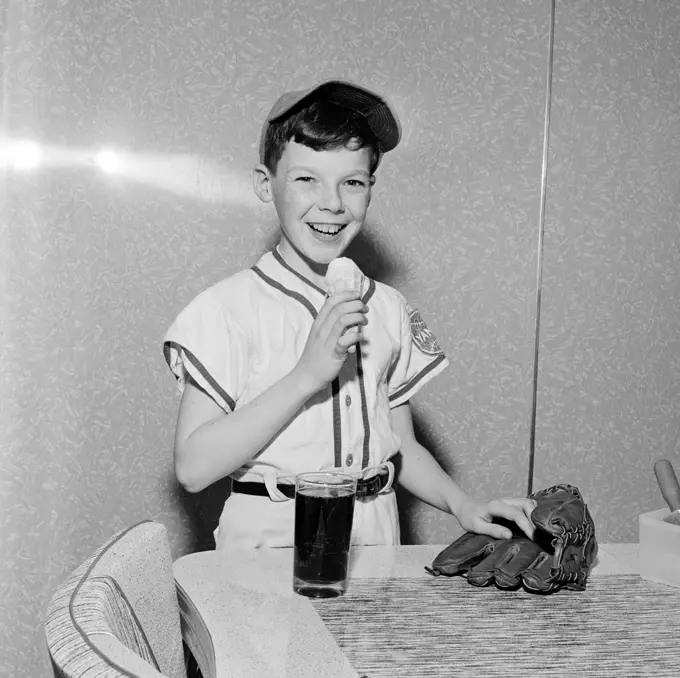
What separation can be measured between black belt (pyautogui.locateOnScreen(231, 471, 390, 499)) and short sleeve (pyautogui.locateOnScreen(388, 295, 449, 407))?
206 mm

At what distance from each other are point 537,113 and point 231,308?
1.20 metres

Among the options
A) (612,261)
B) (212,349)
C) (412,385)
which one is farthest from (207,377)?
(612,261)

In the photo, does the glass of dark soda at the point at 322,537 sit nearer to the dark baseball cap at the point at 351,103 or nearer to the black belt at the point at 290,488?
the black belt at the point at 290,488

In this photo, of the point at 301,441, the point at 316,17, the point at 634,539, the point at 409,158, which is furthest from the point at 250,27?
the point at 634,539

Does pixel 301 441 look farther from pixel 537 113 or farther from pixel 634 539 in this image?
pixel 634 539

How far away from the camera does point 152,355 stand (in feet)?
6.78

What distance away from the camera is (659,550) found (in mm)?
1085

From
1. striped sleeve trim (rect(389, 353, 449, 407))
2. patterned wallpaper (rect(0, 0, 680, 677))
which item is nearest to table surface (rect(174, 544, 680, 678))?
striped sleeve trim (rect(389, 353, 449, 407))

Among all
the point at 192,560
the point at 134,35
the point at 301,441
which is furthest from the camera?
the point at 134,35

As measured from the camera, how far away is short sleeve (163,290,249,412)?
1.36 meters

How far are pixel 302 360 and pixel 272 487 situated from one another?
0.61 ft

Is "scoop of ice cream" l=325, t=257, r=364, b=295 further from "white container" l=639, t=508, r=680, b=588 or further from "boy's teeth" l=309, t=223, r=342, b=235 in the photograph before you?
"white container" l=639, t=508, r=680, b=588

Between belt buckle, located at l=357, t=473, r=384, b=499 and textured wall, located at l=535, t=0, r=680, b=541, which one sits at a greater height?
textured wall, located at l=535, t=0, r=680, b=541

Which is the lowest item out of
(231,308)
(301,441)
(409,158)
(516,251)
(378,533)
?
(378,533)
